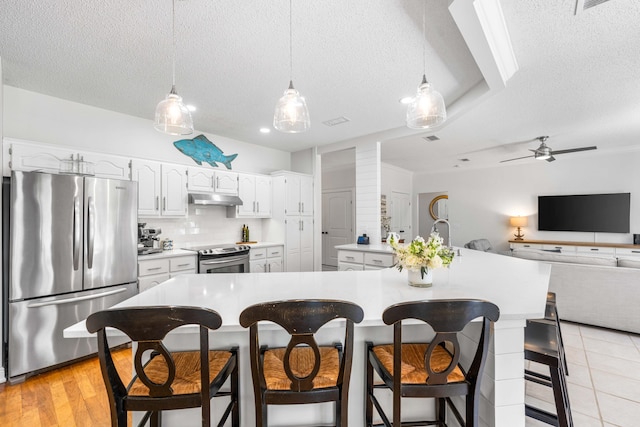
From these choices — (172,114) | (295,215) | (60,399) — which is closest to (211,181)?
(295,215)

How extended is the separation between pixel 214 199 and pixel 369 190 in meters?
2.40

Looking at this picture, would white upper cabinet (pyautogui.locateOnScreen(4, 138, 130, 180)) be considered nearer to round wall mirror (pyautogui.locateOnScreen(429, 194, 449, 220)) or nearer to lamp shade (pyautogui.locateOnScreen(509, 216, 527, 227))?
round wall mirror (pyautogui.locateOnScreen(429, 194, 449, 220))

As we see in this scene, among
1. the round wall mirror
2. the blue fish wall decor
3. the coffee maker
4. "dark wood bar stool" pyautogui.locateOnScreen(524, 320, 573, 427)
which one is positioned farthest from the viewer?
the round wall mirror

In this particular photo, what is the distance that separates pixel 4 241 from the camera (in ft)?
8.00

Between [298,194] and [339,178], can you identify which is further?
[339,178]

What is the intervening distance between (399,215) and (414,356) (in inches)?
265

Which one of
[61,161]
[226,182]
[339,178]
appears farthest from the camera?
[339,178]

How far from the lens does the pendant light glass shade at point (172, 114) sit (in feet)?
5.90

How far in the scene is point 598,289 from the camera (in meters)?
3.39

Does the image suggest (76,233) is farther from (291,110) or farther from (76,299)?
(291,110)

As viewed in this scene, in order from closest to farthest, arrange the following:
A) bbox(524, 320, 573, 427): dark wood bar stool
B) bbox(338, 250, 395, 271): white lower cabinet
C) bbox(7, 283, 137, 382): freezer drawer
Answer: bbox(524, 320, 573, 427): dark wood bar stool, bbox(7, 283, 137, 382): freezer drawer, bbox(338, 250, 395, 271): white lower cabinet

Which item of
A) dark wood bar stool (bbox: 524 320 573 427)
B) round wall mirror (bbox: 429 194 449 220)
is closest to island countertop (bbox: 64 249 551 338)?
dark wood bar stool (bbox: 524 320 573 427)

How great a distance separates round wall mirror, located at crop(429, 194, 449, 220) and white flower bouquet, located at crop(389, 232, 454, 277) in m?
6.95

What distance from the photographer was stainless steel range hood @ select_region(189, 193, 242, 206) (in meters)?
3.96
